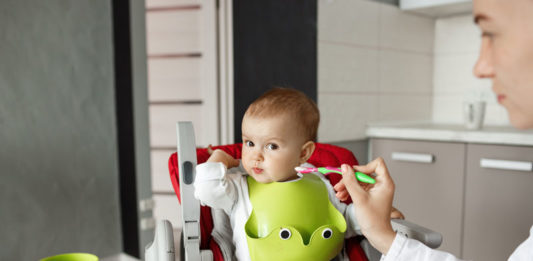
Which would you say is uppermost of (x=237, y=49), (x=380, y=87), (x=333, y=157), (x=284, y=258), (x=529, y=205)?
(x=237, y=49)

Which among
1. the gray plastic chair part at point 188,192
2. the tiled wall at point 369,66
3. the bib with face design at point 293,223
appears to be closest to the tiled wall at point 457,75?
the tiled wall at point 369,66

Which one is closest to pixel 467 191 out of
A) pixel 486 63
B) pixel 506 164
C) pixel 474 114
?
pixel 506 164

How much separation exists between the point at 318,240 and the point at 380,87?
1.78 m

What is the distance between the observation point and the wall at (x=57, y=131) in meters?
1.74

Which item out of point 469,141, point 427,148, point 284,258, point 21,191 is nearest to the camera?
point 284,258

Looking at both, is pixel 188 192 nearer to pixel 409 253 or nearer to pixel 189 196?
pixel 189 196

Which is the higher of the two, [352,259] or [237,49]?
[237,49]

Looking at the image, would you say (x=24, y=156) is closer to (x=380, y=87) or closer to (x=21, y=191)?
(x=21, y=191)

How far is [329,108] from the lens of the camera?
2.29m

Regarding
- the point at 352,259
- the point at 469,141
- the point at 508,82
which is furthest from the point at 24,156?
the point at 469,141

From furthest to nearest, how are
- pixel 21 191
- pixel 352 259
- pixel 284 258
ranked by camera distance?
1. pixel 21 191
2. pixel 352 259
3. pixel 284 258

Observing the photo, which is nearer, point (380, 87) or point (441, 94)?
point (380, 87)

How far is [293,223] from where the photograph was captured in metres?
0.99

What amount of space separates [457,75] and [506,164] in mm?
975
